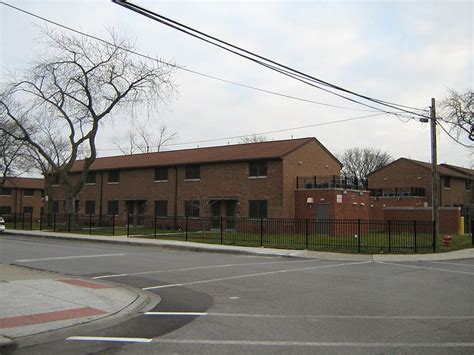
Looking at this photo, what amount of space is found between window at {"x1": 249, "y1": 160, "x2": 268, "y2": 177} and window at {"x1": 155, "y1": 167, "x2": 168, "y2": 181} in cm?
930

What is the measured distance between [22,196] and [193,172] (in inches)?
1677

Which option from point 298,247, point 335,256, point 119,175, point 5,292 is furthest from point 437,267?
point 119,175

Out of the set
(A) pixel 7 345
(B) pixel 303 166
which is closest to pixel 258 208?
(B) pixel 303 166

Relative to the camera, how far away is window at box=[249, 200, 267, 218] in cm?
3534

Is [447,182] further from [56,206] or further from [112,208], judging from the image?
[56,206]

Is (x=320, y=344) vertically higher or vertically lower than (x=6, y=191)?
lower

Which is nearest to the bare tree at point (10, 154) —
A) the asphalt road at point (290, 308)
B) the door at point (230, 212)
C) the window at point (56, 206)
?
the window at point (56, 206)

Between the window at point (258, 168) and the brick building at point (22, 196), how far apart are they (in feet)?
147

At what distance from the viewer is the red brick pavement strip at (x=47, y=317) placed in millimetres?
7590

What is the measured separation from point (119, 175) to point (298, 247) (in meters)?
27.4

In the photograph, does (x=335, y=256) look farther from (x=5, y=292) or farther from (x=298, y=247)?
(x=5, y=292)

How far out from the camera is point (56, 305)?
29.6ft

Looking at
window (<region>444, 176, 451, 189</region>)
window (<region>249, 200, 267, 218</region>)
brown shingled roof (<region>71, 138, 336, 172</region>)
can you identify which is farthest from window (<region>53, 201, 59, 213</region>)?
window (<region>444, 176, 451, 189</region>)

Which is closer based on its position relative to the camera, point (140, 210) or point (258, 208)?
point (258, 208)
